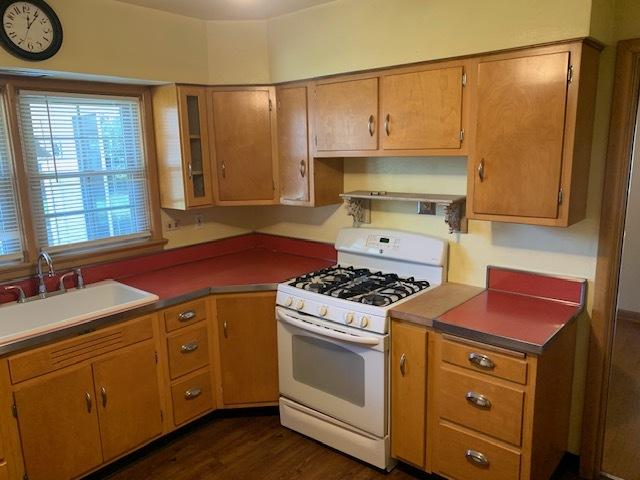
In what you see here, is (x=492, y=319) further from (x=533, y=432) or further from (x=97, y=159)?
(x=97, y=159)

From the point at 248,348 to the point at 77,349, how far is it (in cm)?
96

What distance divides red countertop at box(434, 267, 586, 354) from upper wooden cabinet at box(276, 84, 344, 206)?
1132 millimetres

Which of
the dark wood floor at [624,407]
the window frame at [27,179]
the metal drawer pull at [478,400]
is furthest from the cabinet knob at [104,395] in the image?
the dark wood floor at [624,407]

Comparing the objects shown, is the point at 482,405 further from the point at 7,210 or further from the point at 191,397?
the point at 7,210

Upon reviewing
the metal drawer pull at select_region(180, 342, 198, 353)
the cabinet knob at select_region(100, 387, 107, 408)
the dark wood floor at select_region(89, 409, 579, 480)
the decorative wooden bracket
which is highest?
the decorative wooden bracket

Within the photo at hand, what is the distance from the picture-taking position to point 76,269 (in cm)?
276


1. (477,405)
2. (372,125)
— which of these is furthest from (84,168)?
(477,405)

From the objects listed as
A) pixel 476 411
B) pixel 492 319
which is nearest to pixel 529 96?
pixel 492 319

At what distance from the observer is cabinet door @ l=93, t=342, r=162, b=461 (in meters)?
2.41

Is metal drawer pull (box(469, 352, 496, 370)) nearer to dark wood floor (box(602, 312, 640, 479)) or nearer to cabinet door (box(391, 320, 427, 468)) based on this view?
cabinet door (box(391, 320, 427, 468))

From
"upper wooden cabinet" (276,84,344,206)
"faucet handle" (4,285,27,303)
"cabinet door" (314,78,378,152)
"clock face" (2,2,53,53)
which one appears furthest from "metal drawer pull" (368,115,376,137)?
"faucet handle" (4,285,27,303)

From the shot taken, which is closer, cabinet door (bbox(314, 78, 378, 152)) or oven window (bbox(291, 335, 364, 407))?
oven window (bbox(291, 335, 364, 407))

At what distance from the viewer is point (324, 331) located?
2477 millimetres

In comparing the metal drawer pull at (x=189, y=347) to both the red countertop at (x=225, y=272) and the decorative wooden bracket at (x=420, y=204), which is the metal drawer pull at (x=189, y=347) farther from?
the decorative wooden bracket at (x=420, y=204)
